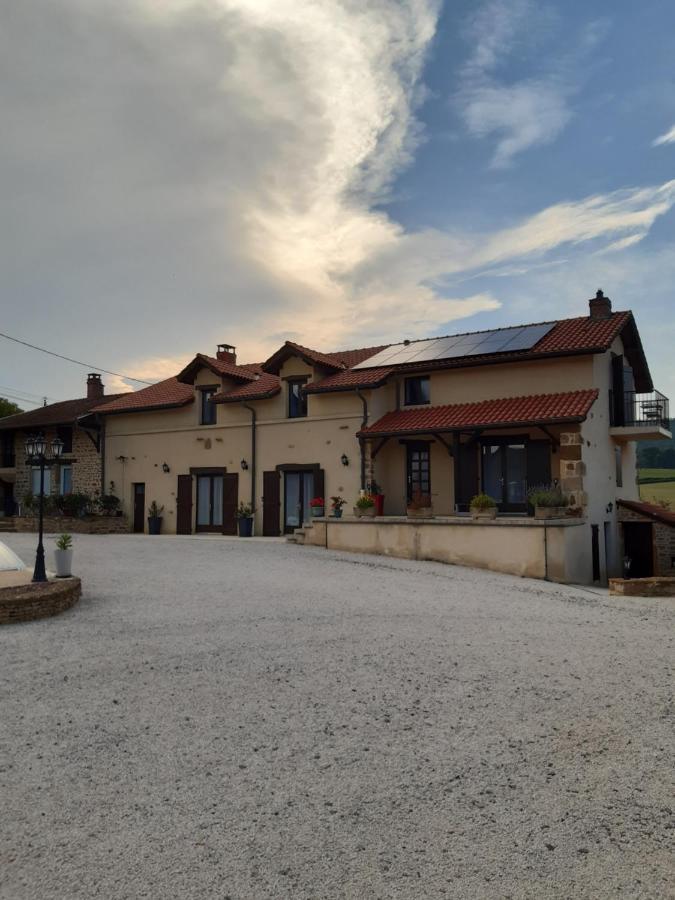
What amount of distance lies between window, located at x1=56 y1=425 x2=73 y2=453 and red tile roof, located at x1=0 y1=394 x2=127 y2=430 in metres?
0.43

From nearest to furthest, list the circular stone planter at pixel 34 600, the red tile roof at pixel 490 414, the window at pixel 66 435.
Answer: the circular stone planter at pixel 34 600, the red tile roof at pixel 490 414, the window at pixel 66 435

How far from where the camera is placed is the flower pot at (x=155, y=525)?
90.4 ft

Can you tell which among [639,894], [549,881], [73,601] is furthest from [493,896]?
[73,601]

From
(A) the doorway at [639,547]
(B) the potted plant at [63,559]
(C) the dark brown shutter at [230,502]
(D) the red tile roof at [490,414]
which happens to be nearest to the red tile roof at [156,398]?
(C) the dark brown shutter at [230,502]

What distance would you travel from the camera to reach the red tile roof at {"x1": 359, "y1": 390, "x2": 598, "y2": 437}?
19203 millimetres

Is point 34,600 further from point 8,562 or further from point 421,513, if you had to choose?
point 421,513

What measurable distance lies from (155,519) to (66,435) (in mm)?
7777

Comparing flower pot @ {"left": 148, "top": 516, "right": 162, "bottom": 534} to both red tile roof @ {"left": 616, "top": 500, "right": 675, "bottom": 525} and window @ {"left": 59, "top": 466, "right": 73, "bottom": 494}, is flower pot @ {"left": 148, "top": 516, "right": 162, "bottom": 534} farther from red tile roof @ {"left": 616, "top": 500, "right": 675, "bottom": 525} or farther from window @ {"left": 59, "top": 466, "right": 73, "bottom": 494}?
red tile roof @ {"left": 616, "top": 500, "right": 675, "bottom": 525}

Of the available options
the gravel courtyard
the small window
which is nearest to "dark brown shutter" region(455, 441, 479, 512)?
the small window

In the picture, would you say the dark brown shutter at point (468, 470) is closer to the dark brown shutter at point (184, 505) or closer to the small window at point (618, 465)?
the small window at point (618, 465)

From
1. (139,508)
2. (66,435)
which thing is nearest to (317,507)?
(139,508)

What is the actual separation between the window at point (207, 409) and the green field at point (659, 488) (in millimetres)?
32059

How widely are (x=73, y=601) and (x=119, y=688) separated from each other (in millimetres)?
4752

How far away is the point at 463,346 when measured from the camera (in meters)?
23.3
